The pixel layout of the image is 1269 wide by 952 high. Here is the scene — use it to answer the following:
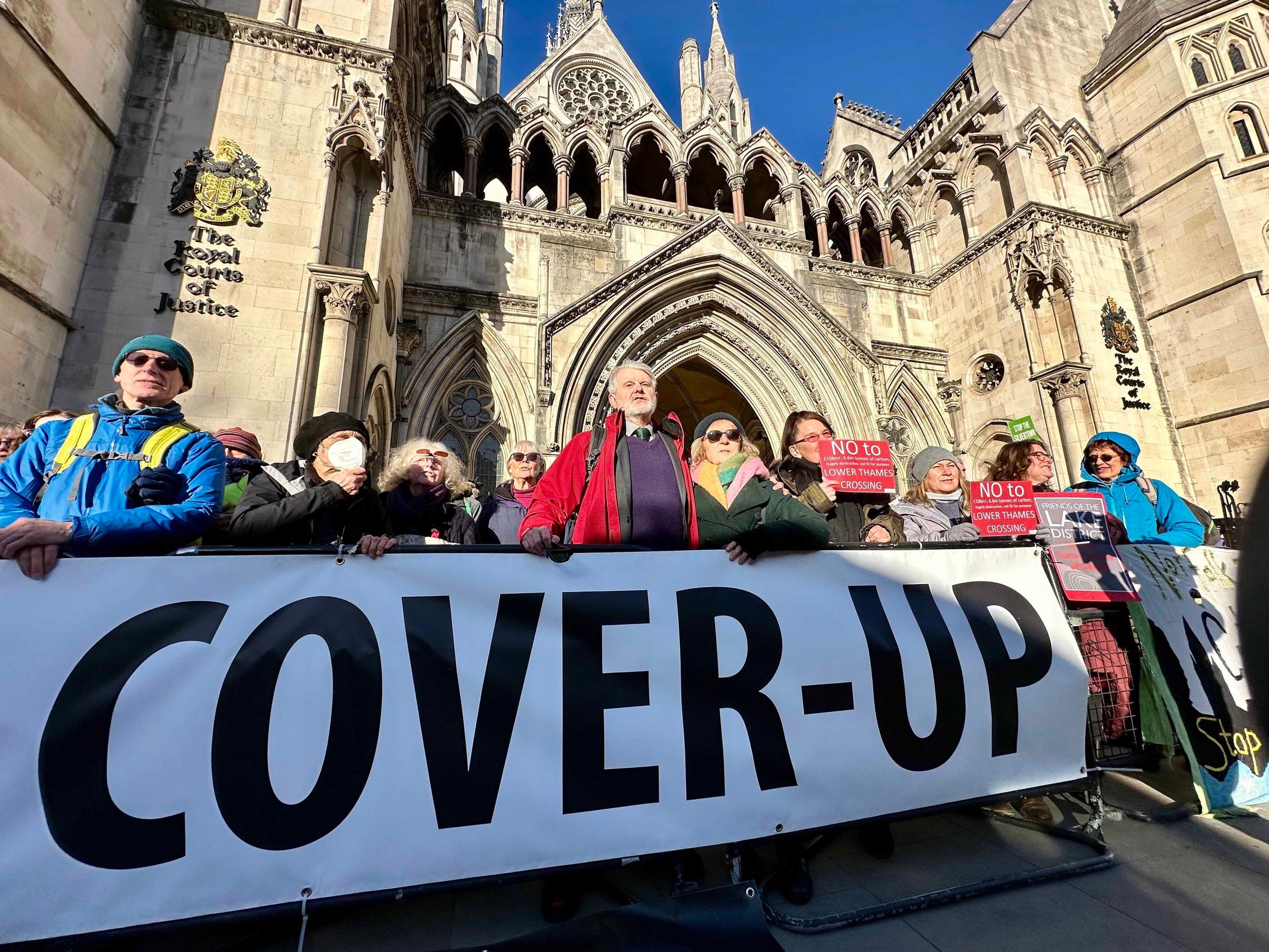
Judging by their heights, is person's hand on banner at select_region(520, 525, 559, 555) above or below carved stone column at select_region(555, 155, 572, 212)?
below

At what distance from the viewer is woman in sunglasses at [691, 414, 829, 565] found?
2277 mm

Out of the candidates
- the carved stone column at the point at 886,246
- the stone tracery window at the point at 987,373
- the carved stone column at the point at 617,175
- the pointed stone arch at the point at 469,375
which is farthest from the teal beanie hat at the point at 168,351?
the carved stone column at the point at 886,246

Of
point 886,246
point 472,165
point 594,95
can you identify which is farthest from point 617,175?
point 594,95

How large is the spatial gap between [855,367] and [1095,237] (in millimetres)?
6828

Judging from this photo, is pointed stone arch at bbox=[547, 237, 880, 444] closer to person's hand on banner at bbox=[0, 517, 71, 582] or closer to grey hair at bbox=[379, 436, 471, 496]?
grey hair at bbox=[379, 436, 471, 496]

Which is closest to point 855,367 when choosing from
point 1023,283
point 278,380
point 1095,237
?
point 1023,283

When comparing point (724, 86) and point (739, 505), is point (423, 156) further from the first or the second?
point (724, 86)

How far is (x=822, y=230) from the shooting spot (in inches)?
539

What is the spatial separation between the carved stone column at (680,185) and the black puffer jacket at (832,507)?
1013 cm

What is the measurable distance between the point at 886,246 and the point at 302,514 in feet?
53.5

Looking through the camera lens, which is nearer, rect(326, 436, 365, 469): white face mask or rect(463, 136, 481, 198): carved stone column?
rect(326, 436, 365, 469): white face mask

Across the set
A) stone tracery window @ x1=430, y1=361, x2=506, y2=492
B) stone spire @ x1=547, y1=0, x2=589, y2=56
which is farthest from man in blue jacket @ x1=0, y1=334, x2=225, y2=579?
stone spire @ x1=547, y1=0, x2=589, y2=56

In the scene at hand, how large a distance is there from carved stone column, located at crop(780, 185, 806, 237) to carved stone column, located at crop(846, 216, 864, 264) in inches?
72.9

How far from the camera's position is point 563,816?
187 cm
